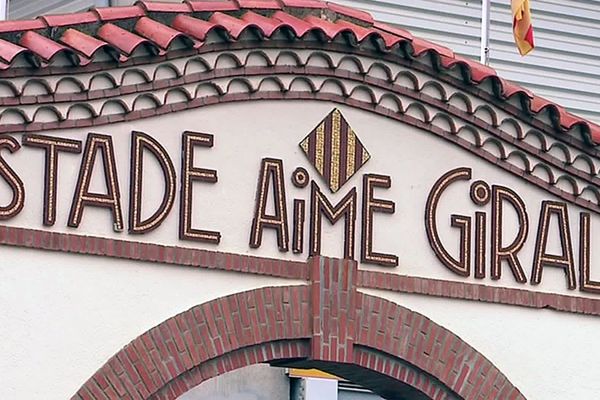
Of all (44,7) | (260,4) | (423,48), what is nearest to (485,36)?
(423,48)

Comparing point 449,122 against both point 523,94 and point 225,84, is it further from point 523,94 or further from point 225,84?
point 225,84

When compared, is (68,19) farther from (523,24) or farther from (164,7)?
(523,24)

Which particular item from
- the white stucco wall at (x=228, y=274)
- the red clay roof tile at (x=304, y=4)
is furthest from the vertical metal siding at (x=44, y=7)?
the white stucco wall at (x=228, y=274)

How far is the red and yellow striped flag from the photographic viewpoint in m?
13.9

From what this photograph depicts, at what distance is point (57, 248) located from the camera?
35.8ft

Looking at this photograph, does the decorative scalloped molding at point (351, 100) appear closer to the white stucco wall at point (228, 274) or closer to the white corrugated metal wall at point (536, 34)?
the white stucco wall at point (228, 274)

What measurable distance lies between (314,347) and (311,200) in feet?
3.16

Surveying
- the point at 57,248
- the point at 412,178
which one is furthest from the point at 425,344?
the point at 57,248

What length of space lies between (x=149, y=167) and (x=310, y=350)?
1619mm

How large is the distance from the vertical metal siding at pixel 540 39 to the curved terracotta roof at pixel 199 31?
4.22 meters

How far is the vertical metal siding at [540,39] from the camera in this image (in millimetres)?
17172

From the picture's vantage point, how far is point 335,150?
12.1 m

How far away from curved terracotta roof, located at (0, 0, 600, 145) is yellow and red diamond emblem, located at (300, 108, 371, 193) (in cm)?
58

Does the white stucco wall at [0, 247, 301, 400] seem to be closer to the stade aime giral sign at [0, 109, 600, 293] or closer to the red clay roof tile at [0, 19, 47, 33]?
the stade aime giral sign at [0, 109, 600, 293]
